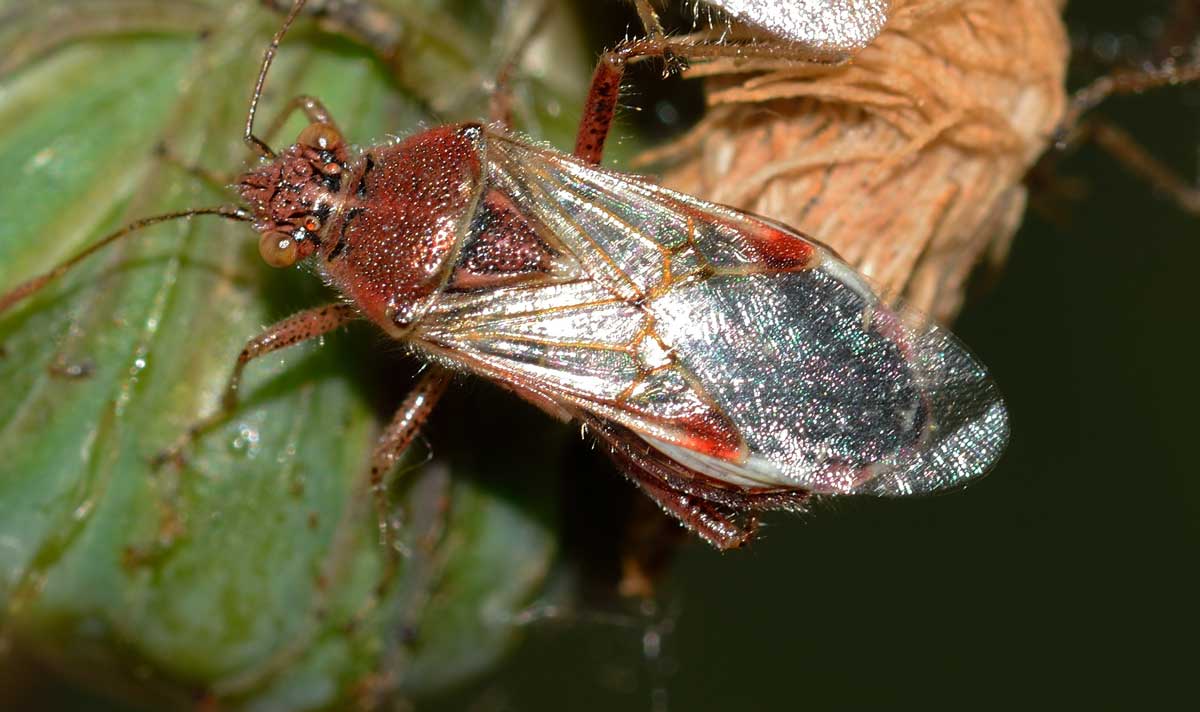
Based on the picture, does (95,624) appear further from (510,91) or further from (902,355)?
(902,355)

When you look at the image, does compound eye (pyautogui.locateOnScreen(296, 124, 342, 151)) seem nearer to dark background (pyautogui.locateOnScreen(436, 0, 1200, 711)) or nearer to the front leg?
the front leg

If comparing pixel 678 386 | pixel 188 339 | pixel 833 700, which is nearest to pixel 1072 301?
pixel 833 700

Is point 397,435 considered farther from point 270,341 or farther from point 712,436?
point 712,436

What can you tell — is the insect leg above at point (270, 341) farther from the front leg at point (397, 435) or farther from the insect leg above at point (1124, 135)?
the insect leg above at point (1124, 135)

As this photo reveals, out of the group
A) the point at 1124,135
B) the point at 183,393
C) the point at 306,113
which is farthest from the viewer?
the point at 1124,135

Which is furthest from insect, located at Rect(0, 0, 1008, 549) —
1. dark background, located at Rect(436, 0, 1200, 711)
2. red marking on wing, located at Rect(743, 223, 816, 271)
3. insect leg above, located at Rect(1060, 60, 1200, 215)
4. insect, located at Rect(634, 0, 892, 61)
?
dark background, located at Rect(436, 0, 1200, 711)

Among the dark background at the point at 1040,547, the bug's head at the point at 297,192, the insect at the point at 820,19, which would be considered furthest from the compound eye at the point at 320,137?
the dark background at the point at 1040,547

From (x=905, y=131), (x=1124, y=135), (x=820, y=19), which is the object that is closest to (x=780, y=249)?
(x=905, y=131)

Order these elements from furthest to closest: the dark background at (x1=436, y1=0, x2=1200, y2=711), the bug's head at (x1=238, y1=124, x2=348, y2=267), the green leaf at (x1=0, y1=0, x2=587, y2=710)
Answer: the dark background at (x1=436, y1=0, x2=1200, y2=711) < the bug's head at (x1=238, y1=124, x2=348, y2=267) < the green leaf at (x1=0, y1=0, x2=587, y2=710)
